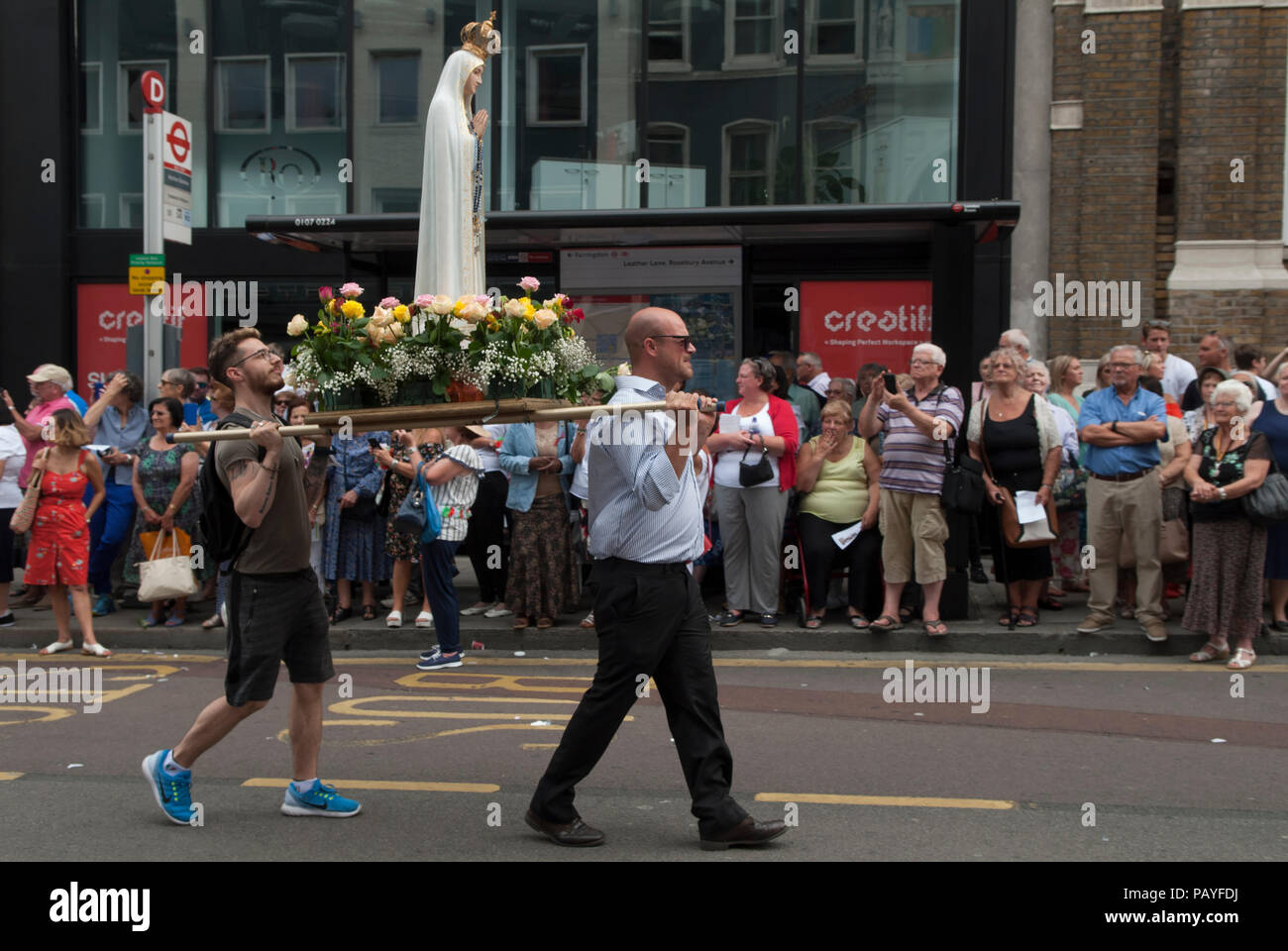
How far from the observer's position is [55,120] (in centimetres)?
1566

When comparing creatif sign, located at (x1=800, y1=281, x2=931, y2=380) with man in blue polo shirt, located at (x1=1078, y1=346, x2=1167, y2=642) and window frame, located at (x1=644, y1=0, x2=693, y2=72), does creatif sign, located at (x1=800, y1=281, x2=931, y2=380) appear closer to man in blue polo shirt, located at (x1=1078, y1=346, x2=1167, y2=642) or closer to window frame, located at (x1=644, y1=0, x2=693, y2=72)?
window frame, located at (x1=644, y1=0, x2=693, y2=72)

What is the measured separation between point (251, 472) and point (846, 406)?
19.7ft

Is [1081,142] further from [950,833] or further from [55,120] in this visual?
[55,120]

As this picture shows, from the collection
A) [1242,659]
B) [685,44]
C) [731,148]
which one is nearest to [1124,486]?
[1242,659]

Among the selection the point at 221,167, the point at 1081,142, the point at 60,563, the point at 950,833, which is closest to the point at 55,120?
the point at 221,167

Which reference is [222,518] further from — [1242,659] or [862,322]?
[862,322]

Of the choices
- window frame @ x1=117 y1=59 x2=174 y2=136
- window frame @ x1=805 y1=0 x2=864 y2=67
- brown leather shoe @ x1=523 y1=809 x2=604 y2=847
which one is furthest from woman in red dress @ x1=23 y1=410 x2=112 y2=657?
window frame @ x1=805 y1=0 x2=864 y2=67

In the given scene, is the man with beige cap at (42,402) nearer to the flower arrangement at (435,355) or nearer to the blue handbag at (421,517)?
the blue handbag at (421,517)

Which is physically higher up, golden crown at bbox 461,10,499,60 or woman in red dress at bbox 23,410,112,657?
golden crown at bbox 461,10,499,60

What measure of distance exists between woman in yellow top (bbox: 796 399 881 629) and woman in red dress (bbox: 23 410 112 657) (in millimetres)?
5437

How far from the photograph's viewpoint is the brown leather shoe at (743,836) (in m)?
5.20

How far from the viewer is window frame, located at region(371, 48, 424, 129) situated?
1523 centimetres

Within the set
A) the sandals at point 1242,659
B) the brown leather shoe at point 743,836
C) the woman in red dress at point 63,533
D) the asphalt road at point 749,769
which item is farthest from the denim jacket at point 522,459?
the brown leather shoe at point 743,836

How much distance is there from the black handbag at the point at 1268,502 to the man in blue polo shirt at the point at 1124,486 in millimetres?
804
